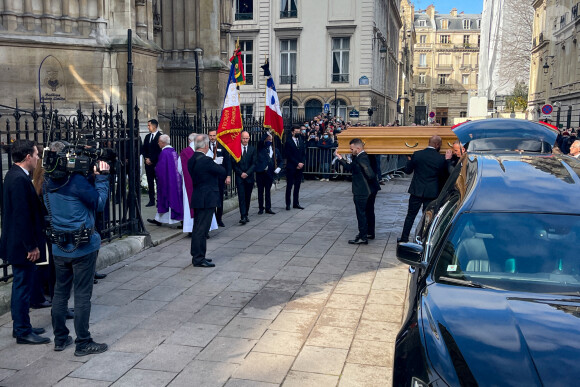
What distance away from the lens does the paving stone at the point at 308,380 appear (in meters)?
4.55

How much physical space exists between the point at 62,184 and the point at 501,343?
12.4 feet

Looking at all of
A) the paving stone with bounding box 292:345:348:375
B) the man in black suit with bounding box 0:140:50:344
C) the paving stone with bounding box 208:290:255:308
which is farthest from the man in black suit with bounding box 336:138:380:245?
the man in black suit with bounding box 0:140:50:344

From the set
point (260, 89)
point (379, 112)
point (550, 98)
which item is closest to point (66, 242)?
point (260, 89)

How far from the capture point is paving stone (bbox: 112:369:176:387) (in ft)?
14.9

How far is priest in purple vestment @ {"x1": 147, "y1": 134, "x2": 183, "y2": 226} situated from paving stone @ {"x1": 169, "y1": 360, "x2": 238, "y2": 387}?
553 centimetres

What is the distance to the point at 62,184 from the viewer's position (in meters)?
4.94

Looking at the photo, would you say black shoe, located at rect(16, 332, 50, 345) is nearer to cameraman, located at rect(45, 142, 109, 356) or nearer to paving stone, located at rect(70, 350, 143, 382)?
cameraman, located at rect(45, 142, 109, 356)

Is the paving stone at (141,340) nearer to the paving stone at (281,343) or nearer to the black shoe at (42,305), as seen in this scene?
the paving stone at (281,343)

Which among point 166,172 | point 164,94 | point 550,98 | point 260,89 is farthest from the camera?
point 550,98

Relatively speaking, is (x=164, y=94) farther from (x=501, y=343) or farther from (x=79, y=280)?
(x=501, y=343)

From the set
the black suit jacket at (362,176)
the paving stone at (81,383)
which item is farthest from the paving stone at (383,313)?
the black suit jacket at (362,176)

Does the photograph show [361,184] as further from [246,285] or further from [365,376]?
[365,376]

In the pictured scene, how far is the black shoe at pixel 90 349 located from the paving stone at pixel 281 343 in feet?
4.67

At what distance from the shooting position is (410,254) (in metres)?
4.36
